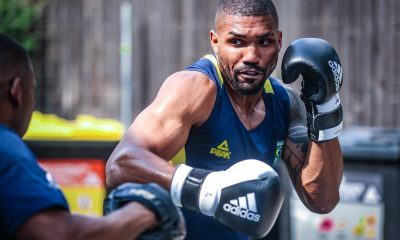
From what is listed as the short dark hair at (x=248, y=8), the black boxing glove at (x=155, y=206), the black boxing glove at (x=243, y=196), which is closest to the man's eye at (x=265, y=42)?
the short dark hair at (x=248, y=8)

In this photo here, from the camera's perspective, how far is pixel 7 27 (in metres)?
10.4

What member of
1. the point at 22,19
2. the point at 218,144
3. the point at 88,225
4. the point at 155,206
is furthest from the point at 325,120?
the point at 22,19

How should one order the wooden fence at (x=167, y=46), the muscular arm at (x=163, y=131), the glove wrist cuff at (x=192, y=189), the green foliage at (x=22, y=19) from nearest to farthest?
the glove wrist cuff at (x=192, y=189) → the muscular arm at (x=163, y=131) → the wooden fence at (x=167, y=46) → the green foliage at (x=22, y=19)

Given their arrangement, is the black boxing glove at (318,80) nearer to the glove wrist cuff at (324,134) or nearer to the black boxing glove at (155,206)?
the glove wrist cuff at (324,134)

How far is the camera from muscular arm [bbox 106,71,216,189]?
3.41 metres

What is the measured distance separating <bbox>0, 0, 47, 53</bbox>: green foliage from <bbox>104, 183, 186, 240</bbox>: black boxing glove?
25.7 feet

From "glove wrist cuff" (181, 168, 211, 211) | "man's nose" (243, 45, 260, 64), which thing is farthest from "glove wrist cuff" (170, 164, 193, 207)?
"man's nose" (243, 45, 260, 64)

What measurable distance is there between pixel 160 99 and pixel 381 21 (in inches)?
233

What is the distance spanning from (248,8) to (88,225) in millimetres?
1585

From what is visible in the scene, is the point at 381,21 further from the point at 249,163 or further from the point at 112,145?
the point at 249,163

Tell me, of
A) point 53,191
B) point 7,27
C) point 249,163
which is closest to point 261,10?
point 249,163

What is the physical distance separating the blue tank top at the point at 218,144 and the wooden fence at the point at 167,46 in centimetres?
539

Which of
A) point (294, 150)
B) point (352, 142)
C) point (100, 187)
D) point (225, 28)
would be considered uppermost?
point (225, 28)

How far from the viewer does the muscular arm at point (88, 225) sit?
2.52 metres
